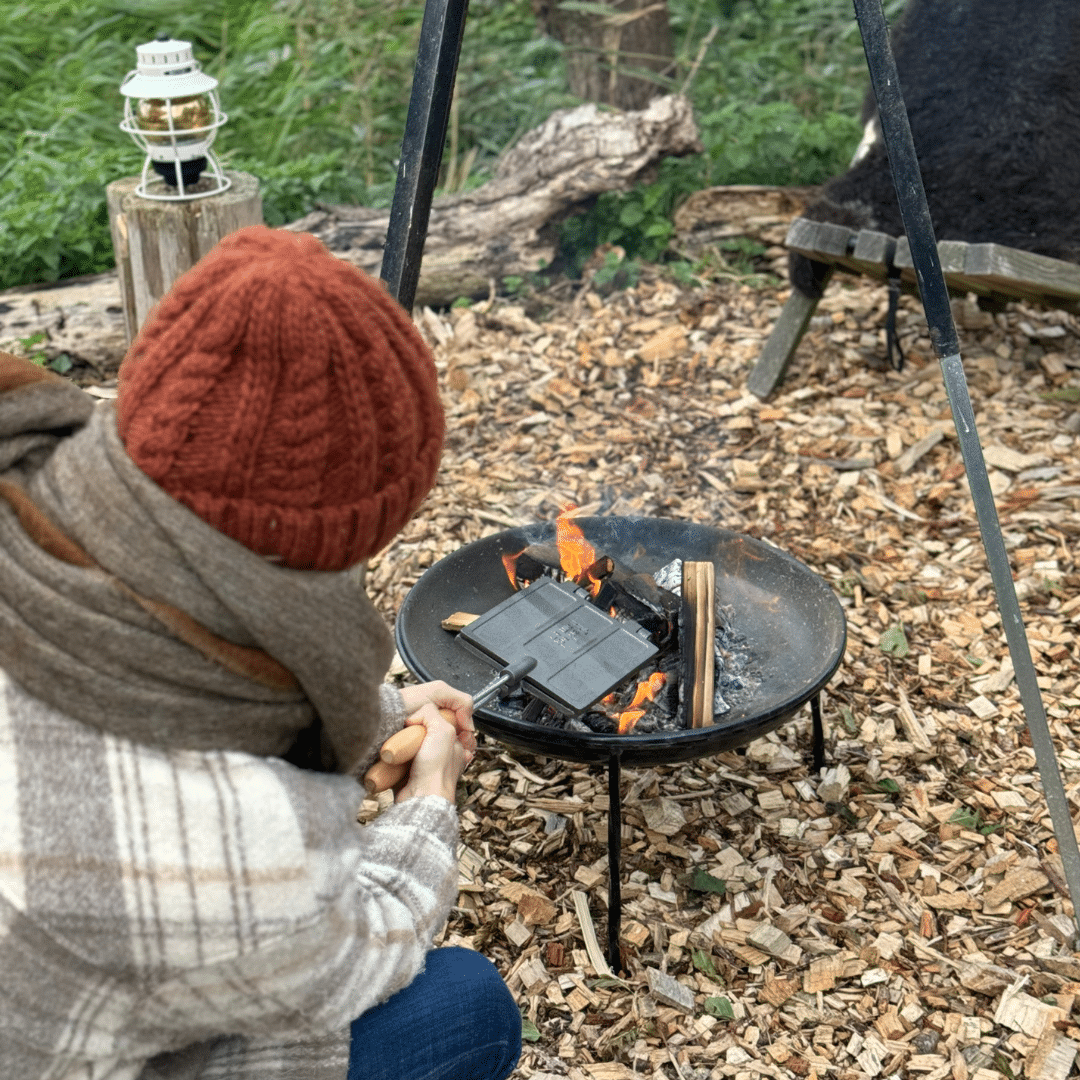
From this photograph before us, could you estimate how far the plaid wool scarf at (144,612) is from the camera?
111 cm

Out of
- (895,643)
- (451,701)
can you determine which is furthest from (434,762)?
(895,643)

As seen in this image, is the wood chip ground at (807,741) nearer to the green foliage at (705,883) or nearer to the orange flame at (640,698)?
the green foliage at (705,883)

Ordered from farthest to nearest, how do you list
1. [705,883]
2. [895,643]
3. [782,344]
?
1. [782,344]
2. [895,643]
3. [705,883]

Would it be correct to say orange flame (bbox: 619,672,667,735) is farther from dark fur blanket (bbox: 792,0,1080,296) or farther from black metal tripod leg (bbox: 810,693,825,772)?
dark fur blanket (bbox: 792,0,1080,296)

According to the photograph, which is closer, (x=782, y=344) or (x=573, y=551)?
(x=573, y=551)

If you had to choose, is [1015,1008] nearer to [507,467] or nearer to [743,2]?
[507,467]

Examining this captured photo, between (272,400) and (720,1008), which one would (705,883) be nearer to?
(720,1008)

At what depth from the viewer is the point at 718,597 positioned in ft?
8.88

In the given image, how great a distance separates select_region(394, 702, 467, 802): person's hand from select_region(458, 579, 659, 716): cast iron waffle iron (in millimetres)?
470

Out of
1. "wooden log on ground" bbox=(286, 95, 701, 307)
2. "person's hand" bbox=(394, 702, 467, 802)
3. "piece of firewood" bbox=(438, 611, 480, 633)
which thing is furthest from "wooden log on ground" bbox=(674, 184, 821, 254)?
"person's hand" bbox=(394, 702, 467, 802)

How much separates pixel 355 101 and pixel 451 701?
4253 millimetres

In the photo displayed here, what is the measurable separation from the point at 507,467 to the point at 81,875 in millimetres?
2740

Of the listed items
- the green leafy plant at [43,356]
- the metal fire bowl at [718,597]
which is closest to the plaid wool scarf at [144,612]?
the metal fire bowl at [718,597]

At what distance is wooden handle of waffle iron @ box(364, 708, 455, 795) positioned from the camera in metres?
1.64
